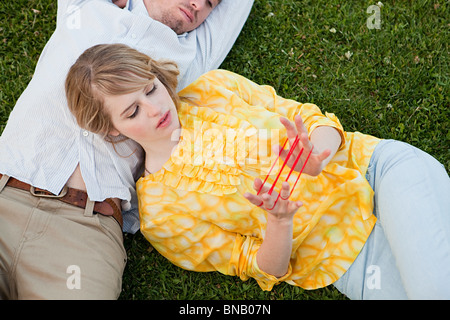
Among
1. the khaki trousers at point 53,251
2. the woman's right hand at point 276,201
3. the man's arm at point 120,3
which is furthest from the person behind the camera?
the man's arm at point 120,3

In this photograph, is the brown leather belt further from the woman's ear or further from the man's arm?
the man's arm

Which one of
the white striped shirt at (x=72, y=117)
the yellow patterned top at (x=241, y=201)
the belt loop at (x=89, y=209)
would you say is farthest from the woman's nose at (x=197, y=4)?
the belt loop at (x=89, y=209)

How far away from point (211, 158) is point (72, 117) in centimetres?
102

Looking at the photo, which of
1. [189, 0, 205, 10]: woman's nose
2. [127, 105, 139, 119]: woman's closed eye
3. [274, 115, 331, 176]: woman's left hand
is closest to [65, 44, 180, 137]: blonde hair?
[127, 105, 139, 119]: woman's closed eye

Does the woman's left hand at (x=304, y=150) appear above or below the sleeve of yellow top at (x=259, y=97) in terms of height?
above

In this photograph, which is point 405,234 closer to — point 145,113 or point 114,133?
point 145,113

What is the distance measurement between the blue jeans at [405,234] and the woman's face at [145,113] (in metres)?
1.40

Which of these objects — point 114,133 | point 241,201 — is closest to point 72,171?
point 114,133

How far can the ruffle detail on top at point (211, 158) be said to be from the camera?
2.88m

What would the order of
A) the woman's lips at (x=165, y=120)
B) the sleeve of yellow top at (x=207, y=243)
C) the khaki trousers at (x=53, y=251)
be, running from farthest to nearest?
the sleeve of yellow top at (x=207, y=243)
the woman's lips at (x=165, y=120)
the khaki trousers at (x=53, y=251)

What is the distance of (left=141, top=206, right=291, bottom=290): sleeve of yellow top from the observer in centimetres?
290

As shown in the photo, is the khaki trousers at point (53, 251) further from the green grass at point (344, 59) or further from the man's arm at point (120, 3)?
the man's arm at point (120, 3)

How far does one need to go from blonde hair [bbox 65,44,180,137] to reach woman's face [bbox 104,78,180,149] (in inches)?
1.8

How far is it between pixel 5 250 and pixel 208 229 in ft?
4.07
